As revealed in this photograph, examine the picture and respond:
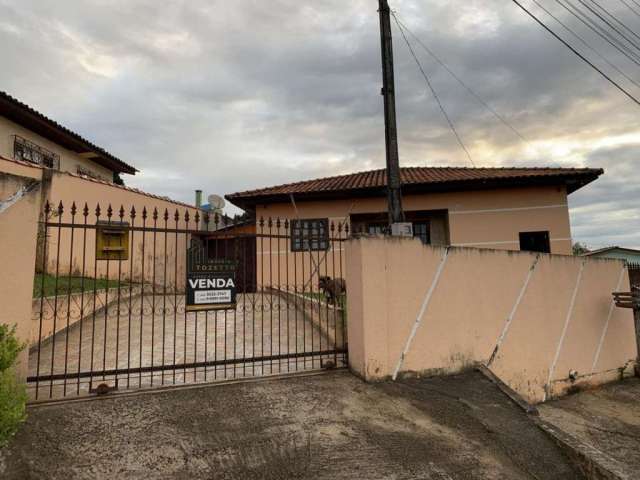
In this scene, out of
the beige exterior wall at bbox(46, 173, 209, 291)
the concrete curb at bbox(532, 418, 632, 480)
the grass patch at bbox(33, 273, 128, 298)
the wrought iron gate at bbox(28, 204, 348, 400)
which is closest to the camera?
the concrete curb at bbox(532, 418, 632, 480)

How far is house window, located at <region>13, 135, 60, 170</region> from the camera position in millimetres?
11062

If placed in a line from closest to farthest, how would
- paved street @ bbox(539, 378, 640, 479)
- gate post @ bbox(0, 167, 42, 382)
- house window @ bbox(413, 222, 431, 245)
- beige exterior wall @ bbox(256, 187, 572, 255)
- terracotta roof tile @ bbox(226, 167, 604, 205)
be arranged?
1. gate post @ bbox(0, 167, 42, 382)
2. paved street @ bbox(539, 378, 640, 479)
3. terracotta roof tile @ bbox(226, 167, 604, 205)
4. beige exterior wall @ bbox(256, 187, 572, 255)
5. house window @ bbox(413, 222, 431, 245)

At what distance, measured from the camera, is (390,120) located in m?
5.73

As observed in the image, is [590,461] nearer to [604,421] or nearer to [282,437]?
[282,437]

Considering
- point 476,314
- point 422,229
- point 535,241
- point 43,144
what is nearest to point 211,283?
point 476,314

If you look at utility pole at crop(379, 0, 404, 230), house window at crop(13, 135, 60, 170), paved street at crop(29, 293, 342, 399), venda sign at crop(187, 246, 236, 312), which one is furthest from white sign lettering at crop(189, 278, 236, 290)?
house window at crop(13, 135, 60, 170)

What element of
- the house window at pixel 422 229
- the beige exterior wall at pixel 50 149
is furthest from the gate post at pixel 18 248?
the house window at pixel 422 229

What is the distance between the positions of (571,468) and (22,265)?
5.43 meters

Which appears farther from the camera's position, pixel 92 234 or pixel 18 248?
pixel 92 234

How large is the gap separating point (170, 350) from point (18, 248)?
2.92m

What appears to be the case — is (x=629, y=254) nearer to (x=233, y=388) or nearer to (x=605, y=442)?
(x=605, y=442)

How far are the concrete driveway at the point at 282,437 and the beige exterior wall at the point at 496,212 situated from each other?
9.29m

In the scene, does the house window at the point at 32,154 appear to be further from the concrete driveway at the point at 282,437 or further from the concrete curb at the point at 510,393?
the concrete curb at the point at 510,393

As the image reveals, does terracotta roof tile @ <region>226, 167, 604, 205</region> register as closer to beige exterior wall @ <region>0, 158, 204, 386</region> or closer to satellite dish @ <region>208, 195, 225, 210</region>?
satellite dish @ <region>208, 195, 225, 210</region>
